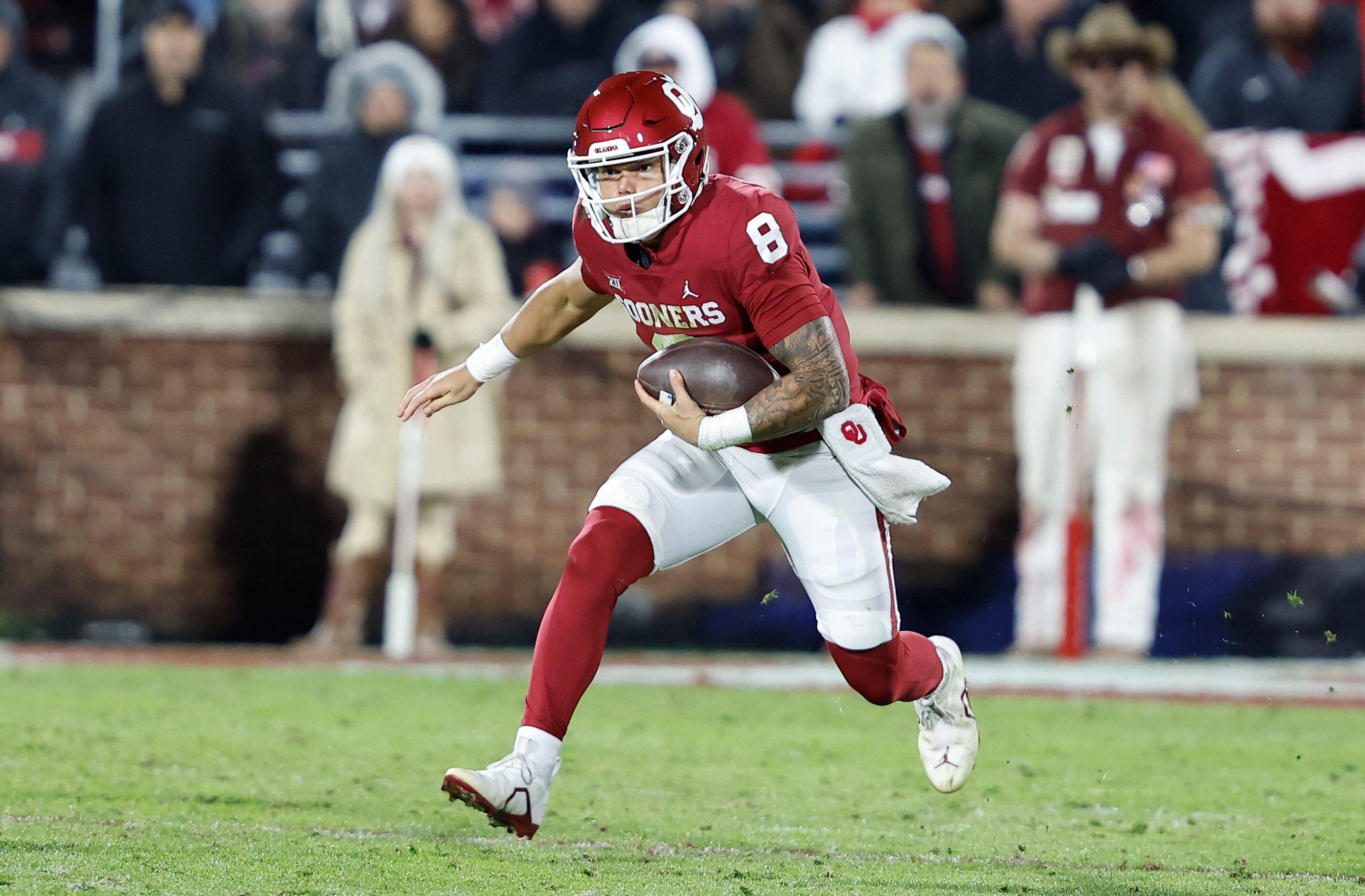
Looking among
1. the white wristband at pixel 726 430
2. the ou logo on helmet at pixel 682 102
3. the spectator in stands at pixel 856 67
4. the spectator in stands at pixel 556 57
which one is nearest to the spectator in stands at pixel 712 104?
the spectator in stands at pixel 556 57

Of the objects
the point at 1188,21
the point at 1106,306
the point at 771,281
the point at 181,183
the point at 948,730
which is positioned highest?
the point at 1188,21

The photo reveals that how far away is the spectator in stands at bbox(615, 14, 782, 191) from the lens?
10.2 m

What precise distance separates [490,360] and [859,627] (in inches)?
47.9

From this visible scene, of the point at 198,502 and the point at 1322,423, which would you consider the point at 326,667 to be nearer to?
the point at 198,502

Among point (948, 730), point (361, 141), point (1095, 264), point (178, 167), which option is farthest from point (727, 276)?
point (178, 167)

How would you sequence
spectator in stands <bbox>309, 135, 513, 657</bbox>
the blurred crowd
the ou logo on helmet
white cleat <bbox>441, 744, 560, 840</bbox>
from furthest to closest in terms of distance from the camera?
the blurred crowd < spectator in stands <bbox>309, 135, 513, 657</bbox> < the ou logo on helmet < white cleat <bbox>441, 744, 560, 840</bbox>

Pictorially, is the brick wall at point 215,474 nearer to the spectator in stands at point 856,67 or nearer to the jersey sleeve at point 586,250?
the spectator in stands at point 856,67

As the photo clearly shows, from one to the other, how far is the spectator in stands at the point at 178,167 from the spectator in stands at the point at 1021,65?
4.21 m

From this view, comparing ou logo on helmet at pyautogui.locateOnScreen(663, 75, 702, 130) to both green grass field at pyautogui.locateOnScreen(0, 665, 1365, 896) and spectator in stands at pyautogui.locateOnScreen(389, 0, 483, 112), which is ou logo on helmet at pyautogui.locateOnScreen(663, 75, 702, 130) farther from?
spectator in stands at pyautogui.locateOnScreen(389, 0, 483, 112)

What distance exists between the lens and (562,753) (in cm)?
657

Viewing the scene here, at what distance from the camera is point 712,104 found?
34.2 feet

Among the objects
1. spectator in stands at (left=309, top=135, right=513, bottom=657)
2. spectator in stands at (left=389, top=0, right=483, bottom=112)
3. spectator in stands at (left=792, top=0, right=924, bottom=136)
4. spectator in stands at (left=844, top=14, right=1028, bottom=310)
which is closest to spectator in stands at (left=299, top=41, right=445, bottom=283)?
spectator in stands at (left=389, top=0, right=483, bottom=112)

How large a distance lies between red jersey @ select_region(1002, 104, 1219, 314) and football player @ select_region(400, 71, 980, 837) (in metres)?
5.61

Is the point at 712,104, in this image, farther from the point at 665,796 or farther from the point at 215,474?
the point at 665,796
